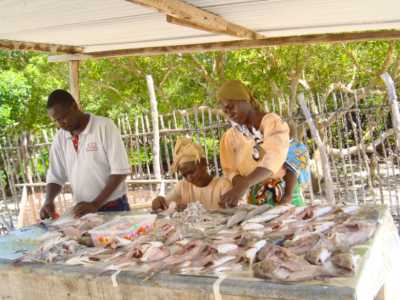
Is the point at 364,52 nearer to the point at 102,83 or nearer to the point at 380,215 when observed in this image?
the point at 102,83

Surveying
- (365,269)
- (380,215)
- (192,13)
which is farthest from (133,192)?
(365,269)

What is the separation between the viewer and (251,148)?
3.55 meters

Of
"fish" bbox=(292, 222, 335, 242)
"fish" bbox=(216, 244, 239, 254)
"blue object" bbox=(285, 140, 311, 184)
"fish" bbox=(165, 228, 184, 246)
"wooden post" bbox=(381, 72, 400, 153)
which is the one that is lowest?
"fish" bbox=(216, 244, 239, 254)

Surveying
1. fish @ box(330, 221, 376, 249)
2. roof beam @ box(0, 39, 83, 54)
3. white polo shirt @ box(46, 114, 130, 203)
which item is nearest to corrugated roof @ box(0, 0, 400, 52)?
roof beam @ box(0, 39, 83, 54)

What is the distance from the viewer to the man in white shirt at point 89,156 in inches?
146

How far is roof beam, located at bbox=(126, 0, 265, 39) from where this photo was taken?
10.2 ft

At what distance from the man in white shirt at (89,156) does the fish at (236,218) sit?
45.9 inches

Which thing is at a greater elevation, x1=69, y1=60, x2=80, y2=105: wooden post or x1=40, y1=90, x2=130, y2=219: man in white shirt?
x1=69, y1=60, x2=80, y2=105: wooden post

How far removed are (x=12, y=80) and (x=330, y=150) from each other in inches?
292

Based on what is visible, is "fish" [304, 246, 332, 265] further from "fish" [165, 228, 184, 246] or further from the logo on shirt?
the logo on shirt

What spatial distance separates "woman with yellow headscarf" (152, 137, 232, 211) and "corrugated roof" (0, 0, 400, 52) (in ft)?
3.59

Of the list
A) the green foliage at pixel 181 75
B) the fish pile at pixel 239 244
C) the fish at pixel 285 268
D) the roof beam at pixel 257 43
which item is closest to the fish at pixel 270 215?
the fish pile at pixel 239 244

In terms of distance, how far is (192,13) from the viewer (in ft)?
11.6

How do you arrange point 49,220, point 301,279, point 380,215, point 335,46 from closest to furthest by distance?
point 301,279
point 380,215
point 49,220
point 335,46
